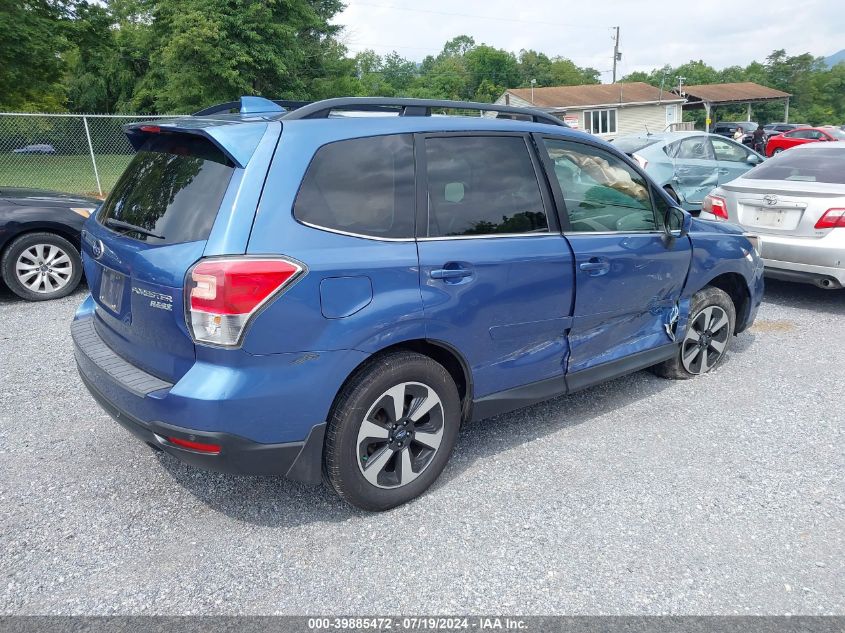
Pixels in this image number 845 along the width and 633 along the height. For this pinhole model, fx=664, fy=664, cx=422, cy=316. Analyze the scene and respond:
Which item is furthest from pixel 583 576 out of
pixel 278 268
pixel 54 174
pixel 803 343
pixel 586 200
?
pixel 54 174

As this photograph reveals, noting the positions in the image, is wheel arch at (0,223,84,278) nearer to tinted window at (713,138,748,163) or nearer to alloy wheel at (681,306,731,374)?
alloy wheel at (681,306,731,374)

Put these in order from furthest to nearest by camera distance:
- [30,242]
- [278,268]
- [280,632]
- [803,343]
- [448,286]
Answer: [30,242] < [803,343] < [448,286] < [278,268] < [280,632]

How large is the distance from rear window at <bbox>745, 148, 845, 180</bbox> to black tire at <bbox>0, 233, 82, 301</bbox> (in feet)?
23.7

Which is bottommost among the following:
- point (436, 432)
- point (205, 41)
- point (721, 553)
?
point (721, 553)

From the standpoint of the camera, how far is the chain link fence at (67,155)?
1430 centimetres

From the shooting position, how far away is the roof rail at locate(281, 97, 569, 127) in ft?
9.56

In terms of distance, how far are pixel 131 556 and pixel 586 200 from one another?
→ 2906 millimetres

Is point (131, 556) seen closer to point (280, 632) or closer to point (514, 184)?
point (280, 632)

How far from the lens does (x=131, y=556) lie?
2.79 meters

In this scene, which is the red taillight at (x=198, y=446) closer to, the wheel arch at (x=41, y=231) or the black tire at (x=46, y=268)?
the wheel arch at (x=41, y=231)

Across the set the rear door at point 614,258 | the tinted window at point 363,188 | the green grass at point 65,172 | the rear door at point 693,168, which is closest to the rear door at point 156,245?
the tinted window at point 363,188

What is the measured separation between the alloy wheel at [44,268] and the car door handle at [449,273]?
5531mm

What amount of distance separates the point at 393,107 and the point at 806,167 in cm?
532

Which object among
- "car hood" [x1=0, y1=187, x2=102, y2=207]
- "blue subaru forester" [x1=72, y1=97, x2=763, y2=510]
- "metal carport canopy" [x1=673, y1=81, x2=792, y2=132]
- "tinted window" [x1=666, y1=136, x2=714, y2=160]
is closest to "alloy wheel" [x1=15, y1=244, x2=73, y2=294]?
"car hood" [x1=0, y1=187, x2=102, y2=207]
